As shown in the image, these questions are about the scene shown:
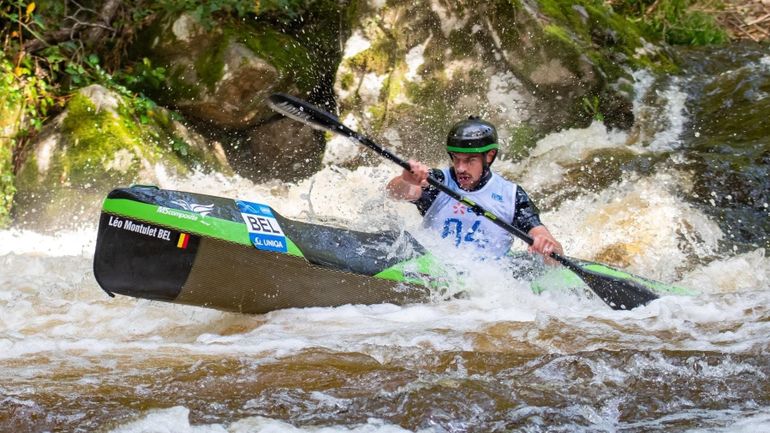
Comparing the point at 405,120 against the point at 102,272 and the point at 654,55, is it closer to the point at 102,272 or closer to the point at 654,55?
the point at 654,55

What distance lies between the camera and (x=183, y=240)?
13.1 ft

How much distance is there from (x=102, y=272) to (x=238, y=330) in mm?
689

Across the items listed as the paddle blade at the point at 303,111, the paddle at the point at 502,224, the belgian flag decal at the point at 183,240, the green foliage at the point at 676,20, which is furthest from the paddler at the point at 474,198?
the green foliage at the point at 676,20

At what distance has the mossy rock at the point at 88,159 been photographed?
661cm

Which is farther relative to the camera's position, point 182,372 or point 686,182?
point 686,182

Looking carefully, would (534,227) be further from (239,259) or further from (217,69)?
(217,69)

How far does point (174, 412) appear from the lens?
2898 millimetres

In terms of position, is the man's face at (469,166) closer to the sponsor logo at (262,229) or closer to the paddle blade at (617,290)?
the paddle blade at (617,290)

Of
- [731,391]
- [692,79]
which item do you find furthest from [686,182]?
[731,391]

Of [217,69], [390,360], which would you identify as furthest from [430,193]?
[217,69]

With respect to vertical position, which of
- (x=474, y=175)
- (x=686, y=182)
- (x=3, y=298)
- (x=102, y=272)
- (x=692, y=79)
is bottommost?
(x=3, y=298)

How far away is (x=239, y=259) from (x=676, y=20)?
25.2 ft

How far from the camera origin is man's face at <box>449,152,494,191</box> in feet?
16.3

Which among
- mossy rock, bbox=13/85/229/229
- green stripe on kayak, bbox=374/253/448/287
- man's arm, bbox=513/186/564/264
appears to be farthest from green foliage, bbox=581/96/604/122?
green stripe on kayak, bbox=374/253/448/287
